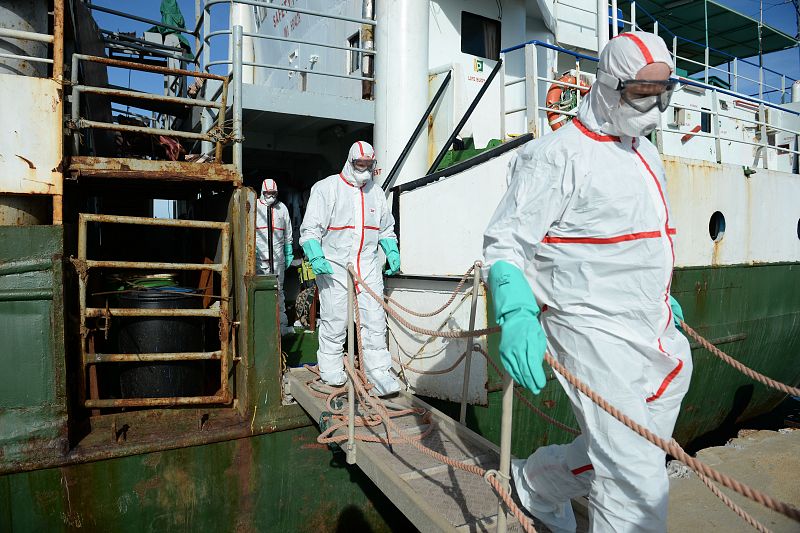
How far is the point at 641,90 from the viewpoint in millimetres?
2057

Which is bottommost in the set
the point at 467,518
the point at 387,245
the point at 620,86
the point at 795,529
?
A: the point at 795,529

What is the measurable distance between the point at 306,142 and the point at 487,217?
398cm

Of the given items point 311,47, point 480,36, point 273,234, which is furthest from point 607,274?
point 311,47

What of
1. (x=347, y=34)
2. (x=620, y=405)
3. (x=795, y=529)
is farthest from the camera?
(x=347, y=34)

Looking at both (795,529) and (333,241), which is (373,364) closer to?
(333,241)

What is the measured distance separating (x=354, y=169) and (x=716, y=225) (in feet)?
14.8

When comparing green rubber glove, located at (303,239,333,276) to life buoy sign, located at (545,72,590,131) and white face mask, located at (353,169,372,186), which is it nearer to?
white face mask, located at (353,169,372,186)

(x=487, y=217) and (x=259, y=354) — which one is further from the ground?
(x=487, y=217)

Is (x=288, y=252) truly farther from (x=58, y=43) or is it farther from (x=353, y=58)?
(x=58, y=43)

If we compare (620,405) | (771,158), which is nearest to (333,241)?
(620,405)

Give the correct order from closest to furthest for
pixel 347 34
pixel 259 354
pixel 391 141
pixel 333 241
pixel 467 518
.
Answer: pixel 467 518, pixel 259 354, pixel 333 241, pixel 391 141, pixel 347 34

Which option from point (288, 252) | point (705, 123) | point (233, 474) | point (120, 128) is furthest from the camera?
point (705, 123)

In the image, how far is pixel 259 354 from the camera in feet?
13.3

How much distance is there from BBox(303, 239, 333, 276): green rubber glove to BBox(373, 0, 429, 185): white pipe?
174 centimetres
